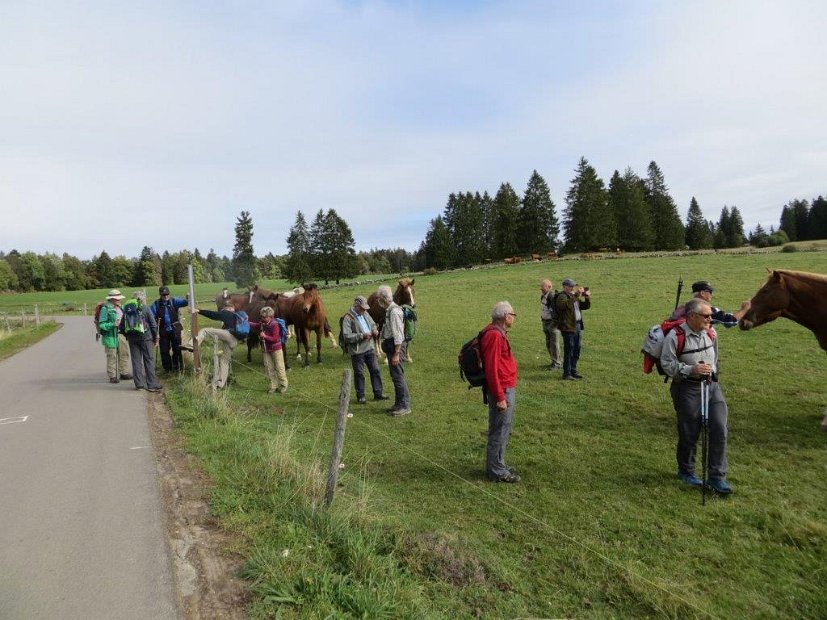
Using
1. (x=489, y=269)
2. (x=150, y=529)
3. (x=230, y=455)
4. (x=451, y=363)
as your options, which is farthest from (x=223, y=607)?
(x=489, y=269)

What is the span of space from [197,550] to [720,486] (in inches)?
188

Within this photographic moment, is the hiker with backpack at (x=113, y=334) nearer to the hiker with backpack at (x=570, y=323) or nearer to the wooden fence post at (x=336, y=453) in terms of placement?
the wooden fence post at (x=336, y=453)

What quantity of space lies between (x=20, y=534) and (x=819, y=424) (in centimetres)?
904

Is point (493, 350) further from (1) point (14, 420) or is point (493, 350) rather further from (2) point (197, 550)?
(1) point (14, 420)

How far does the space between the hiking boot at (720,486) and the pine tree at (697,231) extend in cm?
7427

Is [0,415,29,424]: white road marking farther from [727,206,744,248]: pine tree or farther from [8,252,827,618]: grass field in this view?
[727,206,744,248]: pine tree

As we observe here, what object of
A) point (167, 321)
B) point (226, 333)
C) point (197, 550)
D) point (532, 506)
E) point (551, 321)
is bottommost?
point (532, 506)

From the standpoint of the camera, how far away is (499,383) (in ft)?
17.1

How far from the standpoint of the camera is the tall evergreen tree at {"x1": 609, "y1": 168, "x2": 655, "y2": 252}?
58.9 metres

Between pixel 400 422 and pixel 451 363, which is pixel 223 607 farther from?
pixel 451 363

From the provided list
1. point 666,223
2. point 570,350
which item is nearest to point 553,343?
point 570,350

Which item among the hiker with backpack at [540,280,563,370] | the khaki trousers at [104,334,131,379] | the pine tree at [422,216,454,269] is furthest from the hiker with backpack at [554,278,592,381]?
the pine tree at [422,216,454,269]

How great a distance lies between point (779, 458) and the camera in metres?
5.58

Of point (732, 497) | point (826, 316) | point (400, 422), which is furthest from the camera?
point (400, 422)
